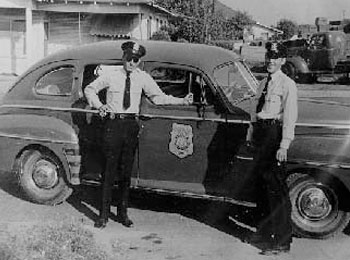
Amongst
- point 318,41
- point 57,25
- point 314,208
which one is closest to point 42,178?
point 314,208

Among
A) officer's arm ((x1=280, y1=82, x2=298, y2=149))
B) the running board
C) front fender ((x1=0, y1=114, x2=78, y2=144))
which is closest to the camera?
officer's arm ((x1=280, y1=82, x2=298, y2=149))

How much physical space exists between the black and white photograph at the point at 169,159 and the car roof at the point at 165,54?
0.06 ft

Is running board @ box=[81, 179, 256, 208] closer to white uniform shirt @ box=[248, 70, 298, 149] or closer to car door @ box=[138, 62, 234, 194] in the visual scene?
car door @ box=[138, 62, 234, 194]

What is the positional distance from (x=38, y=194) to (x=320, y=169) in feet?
10.4

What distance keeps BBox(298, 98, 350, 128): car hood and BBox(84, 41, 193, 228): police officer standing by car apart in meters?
1.16

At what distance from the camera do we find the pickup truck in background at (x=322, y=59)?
25906mm

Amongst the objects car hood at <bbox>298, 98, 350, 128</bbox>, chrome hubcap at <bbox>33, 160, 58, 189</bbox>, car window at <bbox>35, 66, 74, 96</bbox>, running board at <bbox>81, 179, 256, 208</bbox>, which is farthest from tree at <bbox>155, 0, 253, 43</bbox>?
running board at <bbox>81, 179, 256, 208</bbox>

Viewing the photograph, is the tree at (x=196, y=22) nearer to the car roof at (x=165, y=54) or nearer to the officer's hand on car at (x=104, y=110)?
the car roof at (x=165, y=54)

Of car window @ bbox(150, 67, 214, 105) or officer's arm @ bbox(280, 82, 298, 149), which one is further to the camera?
car window @ bbox(150, 67, 214, 105)

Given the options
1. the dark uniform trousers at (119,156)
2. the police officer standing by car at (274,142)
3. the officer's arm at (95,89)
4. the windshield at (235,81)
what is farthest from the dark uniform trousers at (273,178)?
the officer's arm at (95,89)

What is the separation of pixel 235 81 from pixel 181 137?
990 mm

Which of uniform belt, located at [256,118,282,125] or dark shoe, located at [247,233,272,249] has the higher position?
uniform belt, located at [256,118,282,125]

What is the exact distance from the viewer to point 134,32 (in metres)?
26.9

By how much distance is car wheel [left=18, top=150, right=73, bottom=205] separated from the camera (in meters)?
7.12
